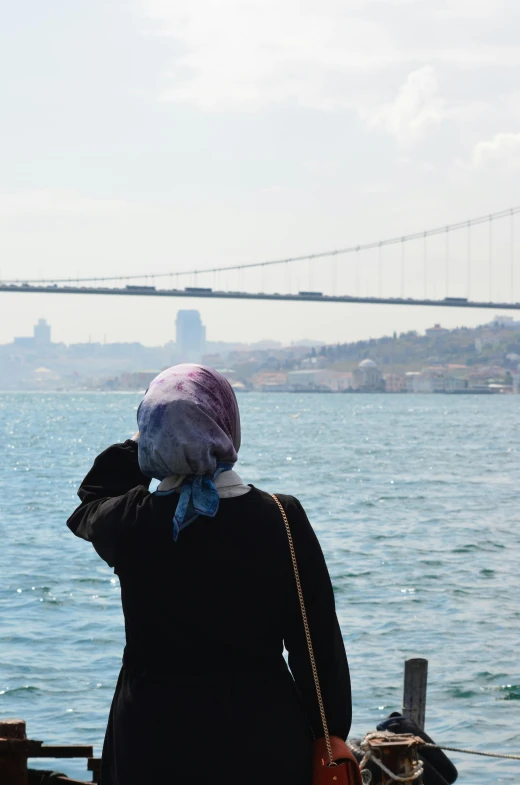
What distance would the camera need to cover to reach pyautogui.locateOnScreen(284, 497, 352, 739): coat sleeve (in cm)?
173

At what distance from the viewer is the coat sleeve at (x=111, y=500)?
5.81 ft

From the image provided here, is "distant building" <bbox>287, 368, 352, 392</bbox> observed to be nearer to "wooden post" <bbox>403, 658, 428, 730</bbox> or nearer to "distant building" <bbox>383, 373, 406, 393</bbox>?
"distant building" <bbox>383, 373, 406, 393</bbox>

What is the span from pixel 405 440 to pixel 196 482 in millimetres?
47797

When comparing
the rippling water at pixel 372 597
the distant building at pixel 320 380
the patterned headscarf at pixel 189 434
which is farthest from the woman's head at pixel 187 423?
the distant building at pixel 320 380

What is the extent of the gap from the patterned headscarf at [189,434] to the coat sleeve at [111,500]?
0.08 metres

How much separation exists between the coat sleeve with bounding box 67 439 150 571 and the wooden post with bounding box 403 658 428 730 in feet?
12.0

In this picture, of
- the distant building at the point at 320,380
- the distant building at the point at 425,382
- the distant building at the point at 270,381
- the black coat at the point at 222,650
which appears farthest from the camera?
the distant building at the point at 270,381

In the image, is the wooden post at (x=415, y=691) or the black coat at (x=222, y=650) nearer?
the black coat at (x=222, y=650)

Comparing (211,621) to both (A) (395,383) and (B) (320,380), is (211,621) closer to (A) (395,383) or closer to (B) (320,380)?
(A) (395,383)

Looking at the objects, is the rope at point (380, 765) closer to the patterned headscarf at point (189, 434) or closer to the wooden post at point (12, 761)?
the wooden post at point (12, 761)

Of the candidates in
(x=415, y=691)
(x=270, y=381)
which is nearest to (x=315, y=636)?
(x=415, y=691)

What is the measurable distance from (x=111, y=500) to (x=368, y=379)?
446 ft

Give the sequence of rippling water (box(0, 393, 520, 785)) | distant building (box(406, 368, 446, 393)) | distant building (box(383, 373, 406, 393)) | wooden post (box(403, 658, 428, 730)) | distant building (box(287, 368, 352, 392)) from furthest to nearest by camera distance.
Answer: distant building (box(287, 368, 352, 392)) < distant building (box(383, 373, 406, 393)) < distant building (box(406, 368, 446, 393)) < rippling water (box(0, 393, 520, 785)) < wooden post (box(403, 658, 428, 730))

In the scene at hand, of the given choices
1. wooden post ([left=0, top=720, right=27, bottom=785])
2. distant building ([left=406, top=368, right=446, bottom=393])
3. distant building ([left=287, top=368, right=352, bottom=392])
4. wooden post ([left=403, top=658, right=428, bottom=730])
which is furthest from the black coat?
distant building ([left=287, top=368, right=352, bottom=392])
